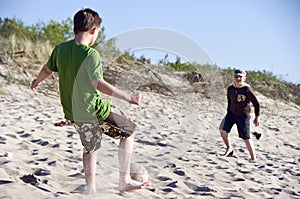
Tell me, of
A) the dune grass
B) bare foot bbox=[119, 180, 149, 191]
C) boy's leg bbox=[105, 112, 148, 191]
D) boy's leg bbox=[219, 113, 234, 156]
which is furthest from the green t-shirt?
the dune grass

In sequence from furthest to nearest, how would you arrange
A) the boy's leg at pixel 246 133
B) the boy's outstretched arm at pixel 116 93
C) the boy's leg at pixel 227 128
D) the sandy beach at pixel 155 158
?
the boy's leg at pixel 227 128 < the boy's leg at pixel 246 133 < the sandy beach at pixel 155 158 < the boy's outstretched arm at pixel 116 93

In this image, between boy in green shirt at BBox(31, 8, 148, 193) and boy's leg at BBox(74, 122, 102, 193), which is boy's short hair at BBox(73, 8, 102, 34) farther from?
boy's leg at BBox(74, 122, 102, 193)

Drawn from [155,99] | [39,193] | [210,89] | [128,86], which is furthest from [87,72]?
[210,89]

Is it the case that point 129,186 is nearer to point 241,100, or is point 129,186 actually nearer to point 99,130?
point 99,130

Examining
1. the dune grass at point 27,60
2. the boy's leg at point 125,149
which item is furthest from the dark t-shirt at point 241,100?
the dune grass at point 27,60

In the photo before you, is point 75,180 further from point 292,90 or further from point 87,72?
point 292,90

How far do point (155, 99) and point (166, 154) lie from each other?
6.34 metres

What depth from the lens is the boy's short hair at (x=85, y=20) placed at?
127 inches

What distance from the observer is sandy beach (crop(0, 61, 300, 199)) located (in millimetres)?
3682

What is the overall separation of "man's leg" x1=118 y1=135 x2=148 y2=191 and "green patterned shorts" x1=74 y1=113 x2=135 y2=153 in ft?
0.23

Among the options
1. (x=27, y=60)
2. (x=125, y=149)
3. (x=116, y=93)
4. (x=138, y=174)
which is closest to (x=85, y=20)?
(x=116, y=93)

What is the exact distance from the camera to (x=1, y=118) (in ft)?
21.9

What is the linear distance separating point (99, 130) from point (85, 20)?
92 cm

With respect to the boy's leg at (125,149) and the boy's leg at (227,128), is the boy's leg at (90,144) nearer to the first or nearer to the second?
the boy's leg at (125,149)
